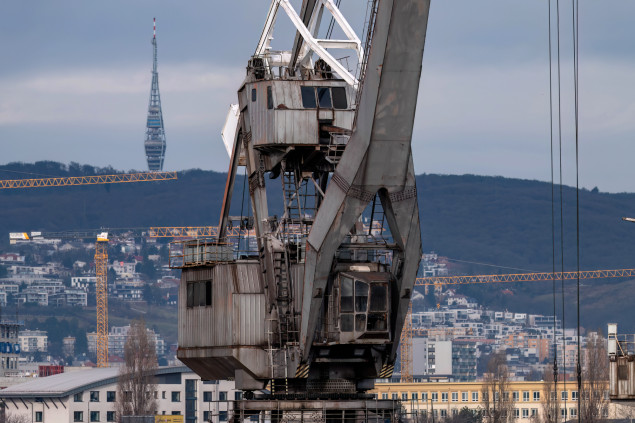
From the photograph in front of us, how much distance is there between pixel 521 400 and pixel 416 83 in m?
156

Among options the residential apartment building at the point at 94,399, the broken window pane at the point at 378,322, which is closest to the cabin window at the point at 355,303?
the broken window pane at the point at 378,322

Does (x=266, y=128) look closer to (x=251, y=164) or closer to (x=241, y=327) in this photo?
(x=251, y=164)

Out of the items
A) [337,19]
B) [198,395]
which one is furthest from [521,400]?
[337,19]

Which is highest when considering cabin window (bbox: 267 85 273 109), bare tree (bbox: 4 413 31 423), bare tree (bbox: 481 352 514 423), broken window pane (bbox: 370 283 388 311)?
cabin window (bbox: 267 85 273 109)

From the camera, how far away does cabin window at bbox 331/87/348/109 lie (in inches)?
2072

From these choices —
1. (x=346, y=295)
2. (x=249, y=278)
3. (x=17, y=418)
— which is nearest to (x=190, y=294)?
(x=249, y=278)

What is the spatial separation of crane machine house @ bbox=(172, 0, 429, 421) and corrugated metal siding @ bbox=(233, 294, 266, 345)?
0.10 ft

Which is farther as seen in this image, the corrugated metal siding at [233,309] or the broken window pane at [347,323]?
the corrugated metal siding at [233,309]

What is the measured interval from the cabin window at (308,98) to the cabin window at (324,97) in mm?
224

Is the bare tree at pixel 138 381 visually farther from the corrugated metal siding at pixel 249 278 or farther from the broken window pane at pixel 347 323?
the broken window pane at pixel 347 323

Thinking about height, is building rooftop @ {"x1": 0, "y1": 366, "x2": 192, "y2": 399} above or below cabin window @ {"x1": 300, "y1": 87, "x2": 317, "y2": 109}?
below

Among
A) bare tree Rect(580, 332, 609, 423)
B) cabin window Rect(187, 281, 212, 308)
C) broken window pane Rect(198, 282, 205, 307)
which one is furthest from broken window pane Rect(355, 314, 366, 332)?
bare tree Rect(580, 332, 609, 423)

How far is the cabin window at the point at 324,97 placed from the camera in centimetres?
5266

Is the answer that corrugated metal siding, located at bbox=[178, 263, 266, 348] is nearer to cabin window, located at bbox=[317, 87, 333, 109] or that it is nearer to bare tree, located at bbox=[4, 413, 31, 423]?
cabin window, located at bbox=[317, 87, 333, 109]
